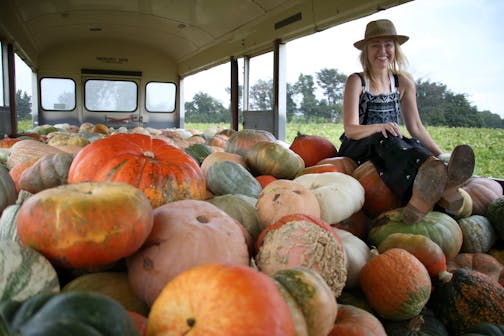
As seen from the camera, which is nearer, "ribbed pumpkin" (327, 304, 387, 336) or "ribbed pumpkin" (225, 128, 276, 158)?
"ribbed pumpkin" (327, 304, 387, 336)

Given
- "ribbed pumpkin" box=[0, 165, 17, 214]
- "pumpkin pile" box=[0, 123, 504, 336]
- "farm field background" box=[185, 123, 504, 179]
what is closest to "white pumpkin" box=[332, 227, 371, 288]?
"pumpkin pile" box=[0, 123, 504, 336]

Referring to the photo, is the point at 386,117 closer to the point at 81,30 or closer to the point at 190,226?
the point at 190,226

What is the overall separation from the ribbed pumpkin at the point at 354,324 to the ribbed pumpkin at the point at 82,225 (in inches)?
21.1

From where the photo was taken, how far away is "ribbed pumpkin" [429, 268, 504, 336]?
57.2 inches

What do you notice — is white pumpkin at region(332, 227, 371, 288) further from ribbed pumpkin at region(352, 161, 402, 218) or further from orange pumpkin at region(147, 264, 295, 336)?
orange pumpkin at region(147, 264, 295, 336)

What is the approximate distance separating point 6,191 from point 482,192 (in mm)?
2393

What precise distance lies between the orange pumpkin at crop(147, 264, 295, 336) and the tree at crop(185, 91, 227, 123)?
7.88 m

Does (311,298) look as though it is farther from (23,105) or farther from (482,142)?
(23,105)

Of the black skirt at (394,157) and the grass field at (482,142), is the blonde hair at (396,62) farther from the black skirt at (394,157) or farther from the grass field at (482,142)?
the grass field at (482,142)

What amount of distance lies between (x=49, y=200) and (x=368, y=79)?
2254mm

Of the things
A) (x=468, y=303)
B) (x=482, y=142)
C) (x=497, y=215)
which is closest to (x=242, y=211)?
(x=468, y=303)

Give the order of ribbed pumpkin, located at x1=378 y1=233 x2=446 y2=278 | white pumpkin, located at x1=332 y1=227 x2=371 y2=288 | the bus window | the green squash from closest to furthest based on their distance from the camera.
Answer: the green squash < white pumpkin, located at x1=332 y1=227 x2=371 y2=288 < ribbed pumpkin, located at x1=378 y1=233 x2=446 y2=278 < the bus window

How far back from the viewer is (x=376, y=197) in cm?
216

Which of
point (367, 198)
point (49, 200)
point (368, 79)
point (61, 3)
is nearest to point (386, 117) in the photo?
point (368, 79)
